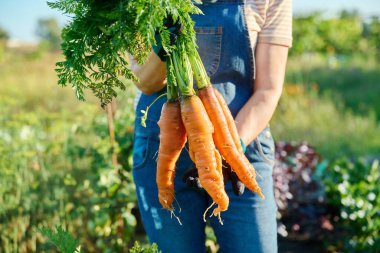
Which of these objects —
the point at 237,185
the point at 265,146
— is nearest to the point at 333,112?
the point at 265,146

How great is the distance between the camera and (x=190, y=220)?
5.69 ft

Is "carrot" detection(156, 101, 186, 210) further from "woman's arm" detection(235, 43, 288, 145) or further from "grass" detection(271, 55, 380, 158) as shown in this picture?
"grass" detection(271, 55, 380, 158)

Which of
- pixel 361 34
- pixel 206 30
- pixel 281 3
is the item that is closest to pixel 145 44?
pixel 206 30

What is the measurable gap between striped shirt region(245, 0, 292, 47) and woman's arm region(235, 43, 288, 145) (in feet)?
0.09

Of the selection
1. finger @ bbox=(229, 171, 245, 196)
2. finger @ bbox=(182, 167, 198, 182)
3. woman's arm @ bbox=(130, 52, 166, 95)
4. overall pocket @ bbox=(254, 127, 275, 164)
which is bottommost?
finger @ bbox=(229, 171, 245, 196)

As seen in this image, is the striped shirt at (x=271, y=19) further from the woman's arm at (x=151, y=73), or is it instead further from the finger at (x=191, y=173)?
the finger at (x=191, y=173)

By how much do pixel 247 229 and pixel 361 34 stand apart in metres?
17.2

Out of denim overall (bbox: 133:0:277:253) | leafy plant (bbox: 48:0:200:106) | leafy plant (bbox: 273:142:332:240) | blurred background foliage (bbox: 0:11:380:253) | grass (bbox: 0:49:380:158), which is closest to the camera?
leafy plant (bbox: 48:0:200:106)

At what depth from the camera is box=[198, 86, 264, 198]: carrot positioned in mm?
1480

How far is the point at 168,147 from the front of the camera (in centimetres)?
153

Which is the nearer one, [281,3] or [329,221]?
[281,3]

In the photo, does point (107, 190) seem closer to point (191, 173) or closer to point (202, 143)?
point (191, 173)

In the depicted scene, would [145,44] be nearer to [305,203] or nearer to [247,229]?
[247,229]

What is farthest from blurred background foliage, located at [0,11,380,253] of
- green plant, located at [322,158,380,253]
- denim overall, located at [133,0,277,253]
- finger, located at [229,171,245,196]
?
A: finger, located at [229,171,245,196]
